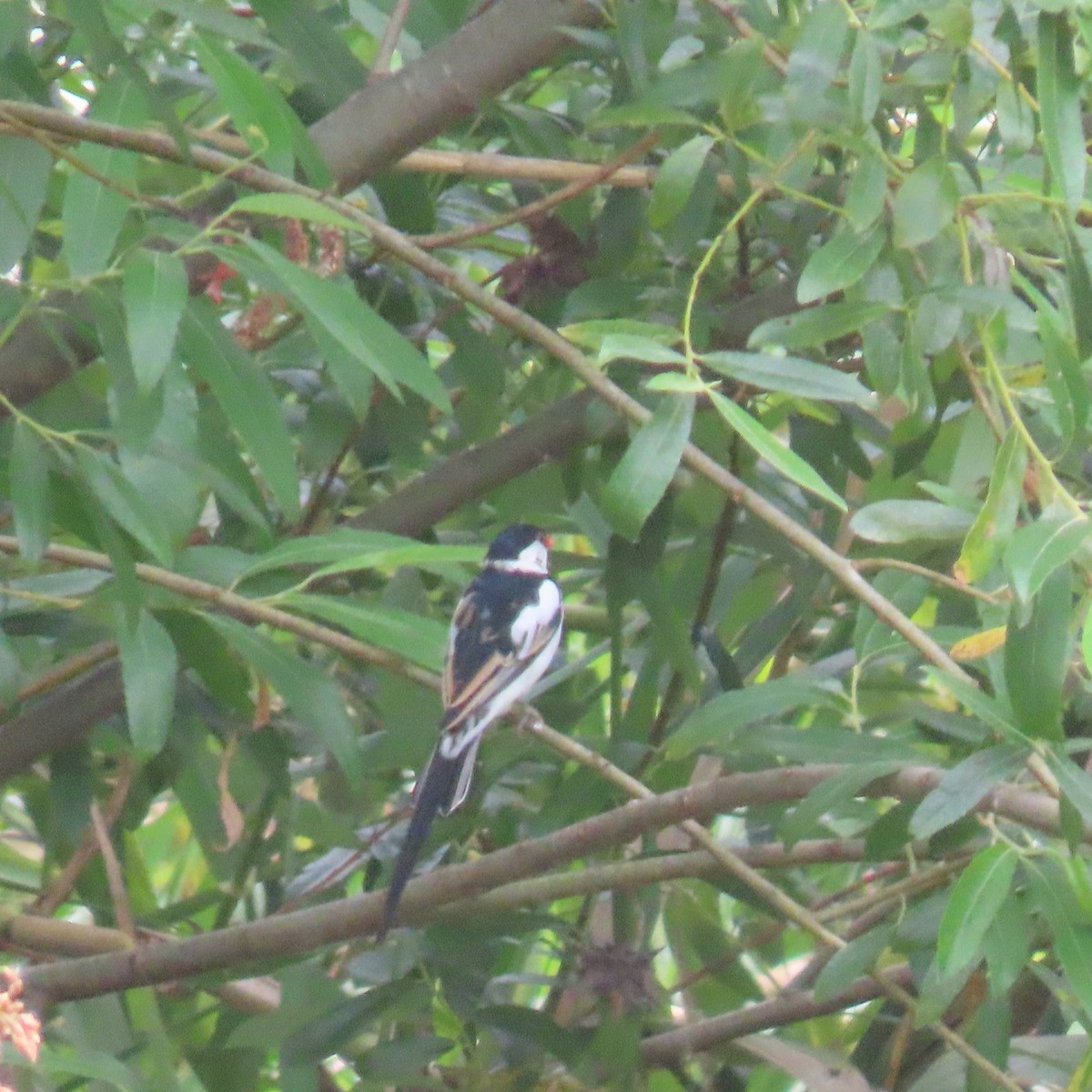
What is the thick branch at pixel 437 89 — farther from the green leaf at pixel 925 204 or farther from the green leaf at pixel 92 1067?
the green leaf at pixel 92 1067

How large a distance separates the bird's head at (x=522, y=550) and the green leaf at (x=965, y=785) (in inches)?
47.7

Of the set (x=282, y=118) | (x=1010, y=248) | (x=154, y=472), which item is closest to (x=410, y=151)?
(x=282, y=118)

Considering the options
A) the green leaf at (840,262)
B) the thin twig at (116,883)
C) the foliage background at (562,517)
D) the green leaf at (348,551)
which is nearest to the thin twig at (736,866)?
the foliage background at (562,517)

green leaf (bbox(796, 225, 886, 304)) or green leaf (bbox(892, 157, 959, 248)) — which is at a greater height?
green leaf (bbox(892, 157, 959, 248))

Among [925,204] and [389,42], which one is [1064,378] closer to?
[925,204]

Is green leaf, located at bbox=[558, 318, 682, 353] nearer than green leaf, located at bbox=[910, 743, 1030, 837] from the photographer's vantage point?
No

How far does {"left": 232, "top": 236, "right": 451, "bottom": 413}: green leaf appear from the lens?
1.66m

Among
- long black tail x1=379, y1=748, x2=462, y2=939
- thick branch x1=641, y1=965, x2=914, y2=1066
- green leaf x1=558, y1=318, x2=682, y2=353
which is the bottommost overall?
thick branch x1=641, y1=965, x2=914, y2=1066

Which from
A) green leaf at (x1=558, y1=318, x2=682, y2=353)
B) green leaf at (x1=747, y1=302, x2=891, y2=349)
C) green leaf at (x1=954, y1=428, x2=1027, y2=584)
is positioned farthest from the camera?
green leaf at (x1=747, y1=302, x2=891, y2=349)

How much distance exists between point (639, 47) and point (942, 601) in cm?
94

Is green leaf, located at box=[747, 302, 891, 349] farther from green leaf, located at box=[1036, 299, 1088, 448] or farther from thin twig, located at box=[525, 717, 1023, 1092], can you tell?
thin twig, located at box=[525, 717, 1023, 1092]

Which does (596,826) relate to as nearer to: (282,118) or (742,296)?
(282,118)

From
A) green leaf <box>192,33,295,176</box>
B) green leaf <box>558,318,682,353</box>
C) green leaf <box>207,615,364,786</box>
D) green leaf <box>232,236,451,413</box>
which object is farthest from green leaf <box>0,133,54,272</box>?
green leaf <box>558,318,682,353</box>

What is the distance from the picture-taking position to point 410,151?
84.5 inches
